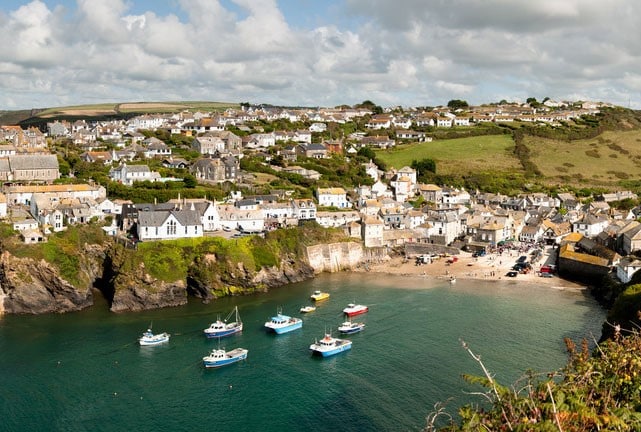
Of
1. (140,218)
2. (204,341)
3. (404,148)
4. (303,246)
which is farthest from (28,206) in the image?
(404,148)

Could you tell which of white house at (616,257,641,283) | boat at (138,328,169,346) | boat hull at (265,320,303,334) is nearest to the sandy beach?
white house at (616,257,641,283)

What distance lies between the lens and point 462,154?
3605 inches

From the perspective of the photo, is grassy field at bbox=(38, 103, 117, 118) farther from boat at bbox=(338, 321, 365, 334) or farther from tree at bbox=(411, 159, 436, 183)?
boat at bbox=(338, 321, 365, 334)

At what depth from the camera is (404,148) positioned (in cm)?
9381

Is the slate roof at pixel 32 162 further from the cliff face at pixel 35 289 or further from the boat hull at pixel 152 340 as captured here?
the boat hull at pixel 152 340

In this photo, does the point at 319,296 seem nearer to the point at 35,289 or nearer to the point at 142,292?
the point at 142,292

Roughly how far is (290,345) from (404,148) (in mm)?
65764

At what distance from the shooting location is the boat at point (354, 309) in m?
37.3

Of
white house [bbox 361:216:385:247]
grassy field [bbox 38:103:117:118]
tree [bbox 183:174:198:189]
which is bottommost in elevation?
white house [bbox 361:216:385:247]

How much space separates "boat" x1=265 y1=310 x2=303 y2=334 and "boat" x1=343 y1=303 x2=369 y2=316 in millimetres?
3357

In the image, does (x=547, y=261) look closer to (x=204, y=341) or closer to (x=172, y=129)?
(x=204, y=341)

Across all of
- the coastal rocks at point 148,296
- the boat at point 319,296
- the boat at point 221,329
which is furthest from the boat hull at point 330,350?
the coastal rocks at point 148,296

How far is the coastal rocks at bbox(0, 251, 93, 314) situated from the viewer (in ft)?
126

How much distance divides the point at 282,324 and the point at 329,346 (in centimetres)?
457
